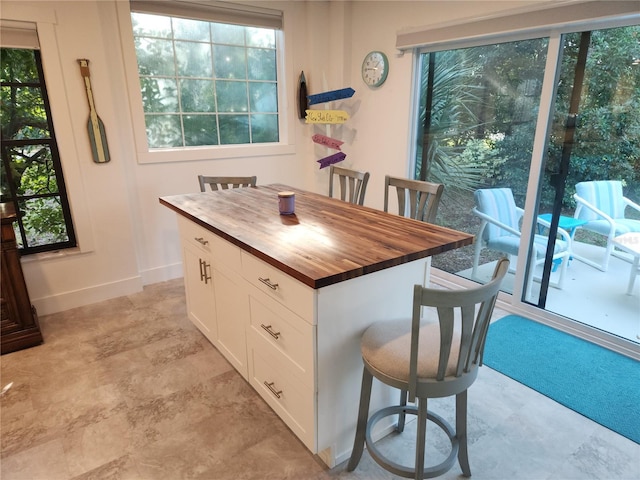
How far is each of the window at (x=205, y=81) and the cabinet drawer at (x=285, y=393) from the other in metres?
2.32

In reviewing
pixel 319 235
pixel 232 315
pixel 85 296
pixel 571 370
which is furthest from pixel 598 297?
pixel 85 296

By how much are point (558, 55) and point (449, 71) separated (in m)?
0.88

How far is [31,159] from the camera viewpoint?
2.84m

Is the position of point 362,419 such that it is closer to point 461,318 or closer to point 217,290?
point 461,318

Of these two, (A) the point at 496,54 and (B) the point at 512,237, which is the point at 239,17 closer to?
(A) the point at 496,54

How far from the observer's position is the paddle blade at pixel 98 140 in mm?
2902

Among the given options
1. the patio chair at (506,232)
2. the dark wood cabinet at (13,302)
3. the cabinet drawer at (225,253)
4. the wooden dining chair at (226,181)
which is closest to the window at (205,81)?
the wooden dining chair at (226,181)

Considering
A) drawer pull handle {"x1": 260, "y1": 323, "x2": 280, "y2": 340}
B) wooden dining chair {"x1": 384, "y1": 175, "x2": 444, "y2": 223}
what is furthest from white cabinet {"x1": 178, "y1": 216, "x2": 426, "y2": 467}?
wooden dining chair {"x1": 384, "y1": 175, "x2": 444, "y2": 223}

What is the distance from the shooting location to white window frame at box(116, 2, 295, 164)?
304cm

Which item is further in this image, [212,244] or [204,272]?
[204,272]

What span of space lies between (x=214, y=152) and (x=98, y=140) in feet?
3.12

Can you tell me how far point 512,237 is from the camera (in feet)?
9.88

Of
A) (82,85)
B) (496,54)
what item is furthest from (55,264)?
(496,54)

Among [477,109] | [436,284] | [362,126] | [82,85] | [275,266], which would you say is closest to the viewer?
[275,266]
